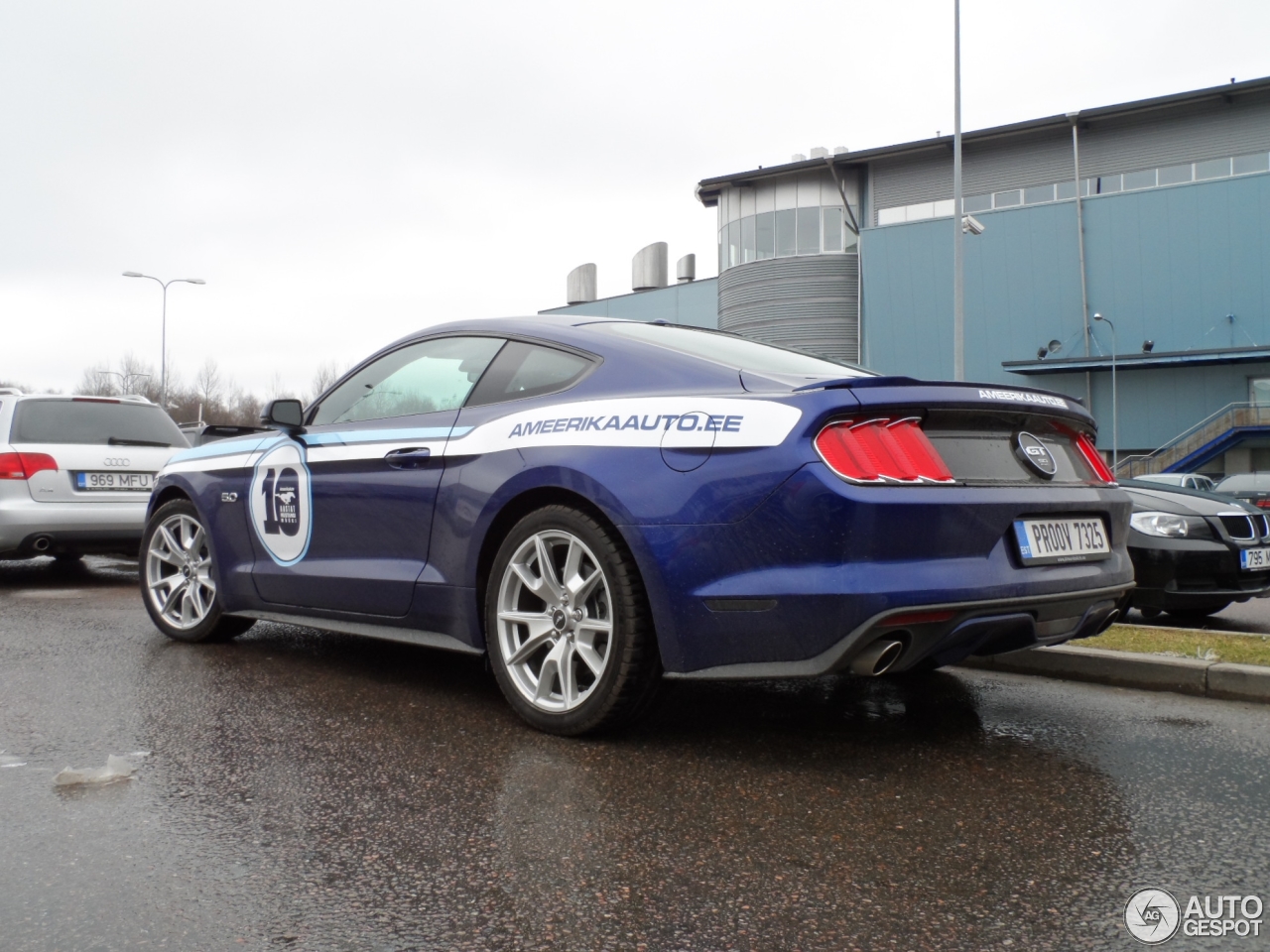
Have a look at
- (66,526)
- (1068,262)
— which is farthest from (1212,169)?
(66,526)

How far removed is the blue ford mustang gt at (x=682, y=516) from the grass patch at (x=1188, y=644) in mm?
1287

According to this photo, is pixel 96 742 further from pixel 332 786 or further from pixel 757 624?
pixel 757 624

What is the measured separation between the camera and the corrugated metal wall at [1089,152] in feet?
117

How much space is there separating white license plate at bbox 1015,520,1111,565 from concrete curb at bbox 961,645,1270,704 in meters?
0.98

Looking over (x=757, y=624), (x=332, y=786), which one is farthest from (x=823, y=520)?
(x=332, y=786)

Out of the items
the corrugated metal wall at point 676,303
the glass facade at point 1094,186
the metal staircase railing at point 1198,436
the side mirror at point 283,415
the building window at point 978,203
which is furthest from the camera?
the corrugated metal wall at point 676,303

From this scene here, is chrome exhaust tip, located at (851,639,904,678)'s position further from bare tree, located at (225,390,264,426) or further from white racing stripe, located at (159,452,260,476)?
bare tree, located at (225,390,264,426)

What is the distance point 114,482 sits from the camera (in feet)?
28.2

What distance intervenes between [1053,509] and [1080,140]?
38.8 m

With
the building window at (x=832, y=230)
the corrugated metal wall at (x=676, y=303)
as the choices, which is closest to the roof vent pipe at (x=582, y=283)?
the corrugated metal wall at (x=676, y=303)

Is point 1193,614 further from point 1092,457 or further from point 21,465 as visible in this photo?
point 21,465

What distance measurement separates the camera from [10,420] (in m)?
8.46

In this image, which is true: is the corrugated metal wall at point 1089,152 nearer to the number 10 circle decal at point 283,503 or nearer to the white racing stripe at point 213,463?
the white racing stripe at point 213,463

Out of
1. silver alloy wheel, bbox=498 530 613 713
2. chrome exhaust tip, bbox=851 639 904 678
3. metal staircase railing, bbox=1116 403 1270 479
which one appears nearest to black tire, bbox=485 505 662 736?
silver alloy wheel, bbox=498 530 613 713
